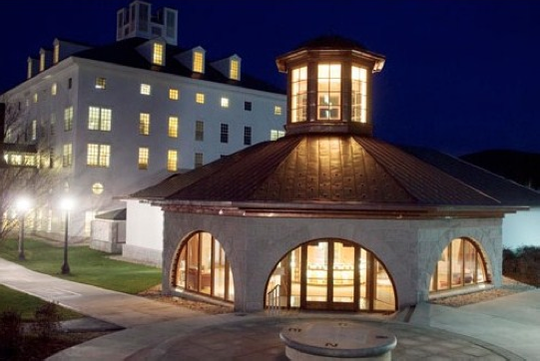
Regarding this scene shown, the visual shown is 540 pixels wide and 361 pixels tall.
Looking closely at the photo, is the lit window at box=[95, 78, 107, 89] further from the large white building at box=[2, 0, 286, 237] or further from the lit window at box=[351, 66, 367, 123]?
the lit window at box=[351, 66, 367, 123]

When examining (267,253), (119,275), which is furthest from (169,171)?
(267,253)

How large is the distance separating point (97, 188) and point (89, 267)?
15044 millimetres

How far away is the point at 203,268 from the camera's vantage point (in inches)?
754

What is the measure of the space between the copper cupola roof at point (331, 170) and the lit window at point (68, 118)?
23.3 metres

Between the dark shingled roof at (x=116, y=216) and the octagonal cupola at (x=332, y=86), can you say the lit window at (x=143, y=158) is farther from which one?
the octagonal cupola at (x=332, y=86)

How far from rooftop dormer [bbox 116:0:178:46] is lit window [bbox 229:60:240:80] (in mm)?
7350

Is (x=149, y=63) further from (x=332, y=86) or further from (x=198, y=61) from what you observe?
(x=332, y=86)

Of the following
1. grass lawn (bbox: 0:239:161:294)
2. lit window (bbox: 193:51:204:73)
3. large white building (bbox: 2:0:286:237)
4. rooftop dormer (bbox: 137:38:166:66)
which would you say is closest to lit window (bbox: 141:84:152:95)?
large white building (bbox: 2:0:286:237)

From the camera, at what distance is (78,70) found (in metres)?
41.4

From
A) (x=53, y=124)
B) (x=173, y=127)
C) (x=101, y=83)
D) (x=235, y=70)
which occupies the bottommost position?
(x=53, y=124)

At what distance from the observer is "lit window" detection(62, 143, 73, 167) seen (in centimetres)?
4201

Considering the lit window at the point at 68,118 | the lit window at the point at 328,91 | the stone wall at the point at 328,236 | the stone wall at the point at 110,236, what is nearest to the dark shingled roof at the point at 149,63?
the lit window at the point at 68,118

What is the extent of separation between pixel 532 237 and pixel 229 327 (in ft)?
71.4

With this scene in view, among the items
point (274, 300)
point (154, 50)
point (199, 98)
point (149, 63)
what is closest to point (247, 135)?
point (199, 98)
